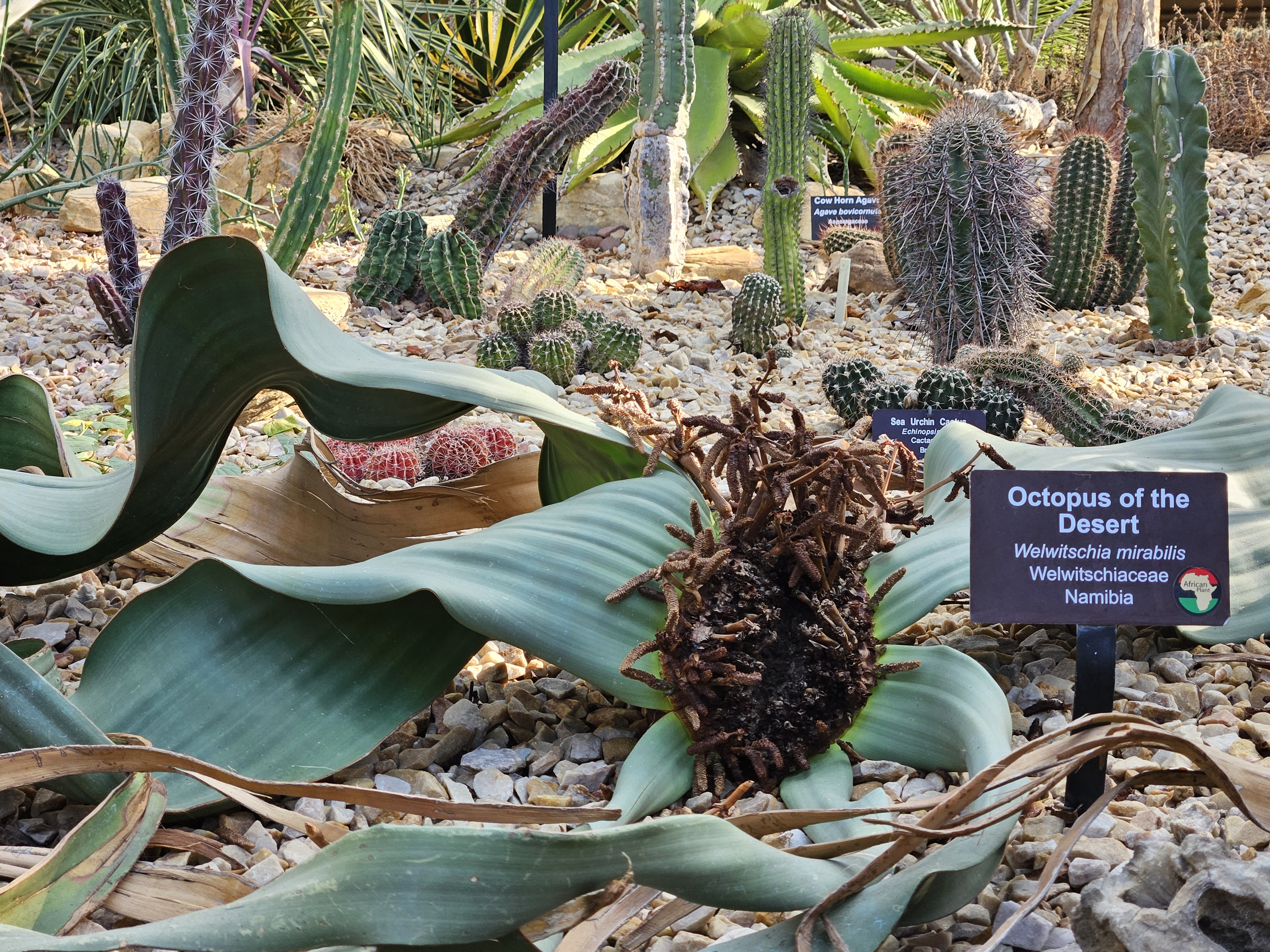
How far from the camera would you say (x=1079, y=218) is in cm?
339

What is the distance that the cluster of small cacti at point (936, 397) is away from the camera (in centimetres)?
220

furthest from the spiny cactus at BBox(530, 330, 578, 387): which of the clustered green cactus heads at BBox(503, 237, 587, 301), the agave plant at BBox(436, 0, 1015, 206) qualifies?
the agave plant at BBox(436, 0, 1015, 206)

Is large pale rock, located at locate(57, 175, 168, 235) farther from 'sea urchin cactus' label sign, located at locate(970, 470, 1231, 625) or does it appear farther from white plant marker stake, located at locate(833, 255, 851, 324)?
'sea urchin cactus' label sign, located at locate(970, 470, 1231, 625)

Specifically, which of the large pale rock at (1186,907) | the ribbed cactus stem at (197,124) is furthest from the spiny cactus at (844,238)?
the large pale rock at (1186,907)

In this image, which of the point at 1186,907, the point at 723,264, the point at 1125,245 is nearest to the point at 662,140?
the point at 723,264

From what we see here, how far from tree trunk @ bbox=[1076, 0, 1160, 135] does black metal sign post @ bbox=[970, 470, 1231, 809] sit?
471 centimetres

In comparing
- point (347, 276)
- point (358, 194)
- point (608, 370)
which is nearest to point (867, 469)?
point (608, 370)

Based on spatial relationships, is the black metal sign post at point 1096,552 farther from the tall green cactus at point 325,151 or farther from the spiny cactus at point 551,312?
the tall green cactus at point 325,151

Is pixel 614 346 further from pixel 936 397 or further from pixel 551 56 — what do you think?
pixel 551 56

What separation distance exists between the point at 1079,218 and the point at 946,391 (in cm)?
154

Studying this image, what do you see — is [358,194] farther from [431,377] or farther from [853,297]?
[431,377]

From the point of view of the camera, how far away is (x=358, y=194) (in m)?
5.14

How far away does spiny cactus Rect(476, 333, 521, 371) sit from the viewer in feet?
8.69

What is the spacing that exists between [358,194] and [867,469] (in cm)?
461
